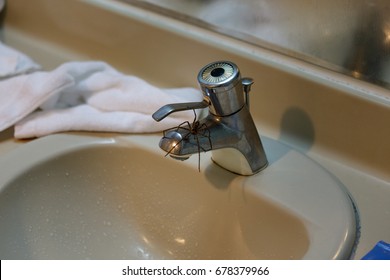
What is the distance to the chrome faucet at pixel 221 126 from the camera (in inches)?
23.7

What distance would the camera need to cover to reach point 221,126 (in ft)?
2.08

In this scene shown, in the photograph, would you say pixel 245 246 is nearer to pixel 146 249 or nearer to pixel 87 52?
pixel 146 249

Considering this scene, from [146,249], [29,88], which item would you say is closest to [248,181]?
[146,249]

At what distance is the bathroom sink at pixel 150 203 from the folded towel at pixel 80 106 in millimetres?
20

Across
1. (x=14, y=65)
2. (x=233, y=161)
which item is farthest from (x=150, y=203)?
(x=14, y=65)

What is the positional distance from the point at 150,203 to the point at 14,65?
0.30m

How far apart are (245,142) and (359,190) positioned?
0.17m

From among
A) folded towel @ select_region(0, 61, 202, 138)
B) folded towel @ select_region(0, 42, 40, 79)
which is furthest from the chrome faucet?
folded towel @ select_region(0, 42, 40, 79)

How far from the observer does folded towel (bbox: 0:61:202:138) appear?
0.76 meters

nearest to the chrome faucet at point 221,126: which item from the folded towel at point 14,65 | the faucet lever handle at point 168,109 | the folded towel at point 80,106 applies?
the faucet lever handle at point 168,109

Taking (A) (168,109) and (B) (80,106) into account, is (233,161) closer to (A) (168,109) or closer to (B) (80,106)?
(A) (168,109)

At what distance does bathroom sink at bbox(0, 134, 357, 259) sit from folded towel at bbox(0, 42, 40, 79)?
126 millimetres

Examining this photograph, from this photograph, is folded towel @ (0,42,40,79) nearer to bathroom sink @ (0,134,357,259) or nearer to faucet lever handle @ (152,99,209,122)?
bathroom sink @ (0,134,357,259)

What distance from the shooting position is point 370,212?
2.16 ft
